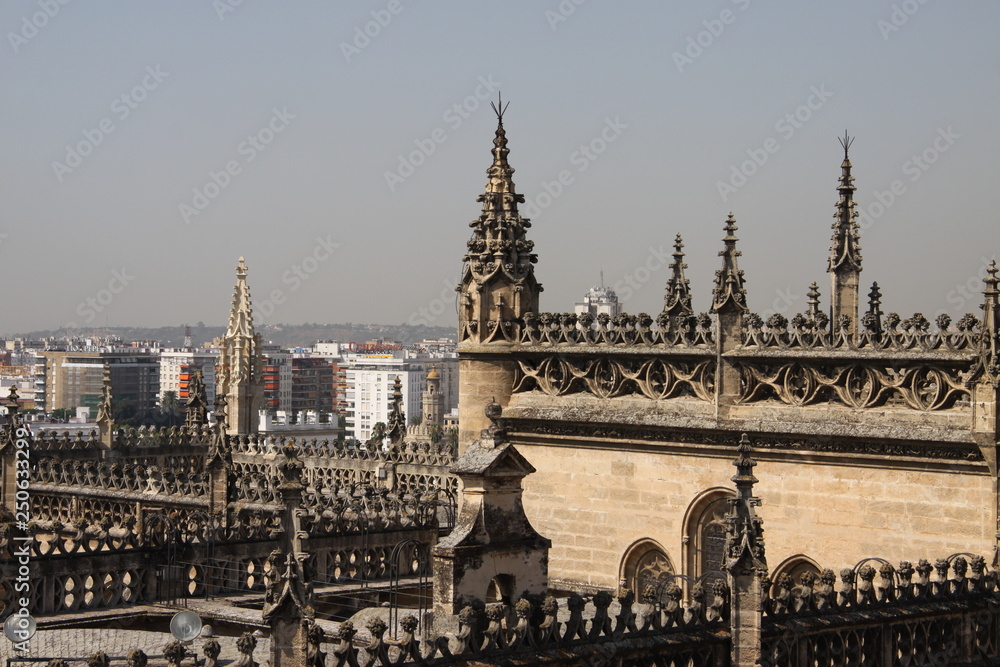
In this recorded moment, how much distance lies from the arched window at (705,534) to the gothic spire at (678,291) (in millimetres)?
5590

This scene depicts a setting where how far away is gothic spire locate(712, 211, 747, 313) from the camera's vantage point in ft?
87.9

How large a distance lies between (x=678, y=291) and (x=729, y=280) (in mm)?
5117

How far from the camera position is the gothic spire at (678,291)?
1254 inches

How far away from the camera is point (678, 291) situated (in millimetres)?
32031

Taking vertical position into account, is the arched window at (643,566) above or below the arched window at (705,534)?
below

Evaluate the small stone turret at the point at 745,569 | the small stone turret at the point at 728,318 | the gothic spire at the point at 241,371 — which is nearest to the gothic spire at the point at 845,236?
the small stone turret at the point at 728,318

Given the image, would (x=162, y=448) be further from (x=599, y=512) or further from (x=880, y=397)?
(x=880, y=397)

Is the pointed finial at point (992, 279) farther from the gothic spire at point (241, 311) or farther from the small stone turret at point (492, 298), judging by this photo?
the gothic spire at point (241, 311)

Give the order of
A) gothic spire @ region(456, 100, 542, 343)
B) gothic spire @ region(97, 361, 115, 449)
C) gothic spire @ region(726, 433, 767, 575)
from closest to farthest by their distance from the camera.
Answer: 1. gothic spire @ region(726, 433, 767, 575)
2. gothic spire @ region(456, 100, 542, 343)
3. gothic spire @ region(97, 361, 115, 449)

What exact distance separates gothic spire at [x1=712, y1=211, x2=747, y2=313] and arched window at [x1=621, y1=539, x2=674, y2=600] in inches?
167

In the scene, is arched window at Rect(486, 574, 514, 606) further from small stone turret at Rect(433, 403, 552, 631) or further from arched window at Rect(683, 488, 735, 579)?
arched window at Rect(683, 488, 735, 579)

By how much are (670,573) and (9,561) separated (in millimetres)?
10712

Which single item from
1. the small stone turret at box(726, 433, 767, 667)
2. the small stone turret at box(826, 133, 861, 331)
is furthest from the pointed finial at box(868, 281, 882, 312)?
the small stone turret at box(726, 433, 767, 667)

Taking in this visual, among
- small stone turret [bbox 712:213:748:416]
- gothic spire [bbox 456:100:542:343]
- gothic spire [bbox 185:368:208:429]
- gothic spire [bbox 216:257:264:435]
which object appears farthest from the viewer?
gothic spire [bbox 216:257:264:435]
